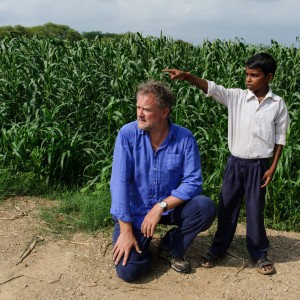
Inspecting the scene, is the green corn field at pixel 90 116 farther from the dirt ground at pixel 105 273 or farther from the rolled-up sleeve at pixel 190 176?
the rolled-up sleeve at pixel 190 176

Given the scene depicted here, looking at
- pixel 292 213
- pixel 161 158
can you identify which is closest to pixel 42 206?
pixel 161 158

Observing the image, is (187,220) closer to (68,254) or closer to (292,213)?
(68,254)

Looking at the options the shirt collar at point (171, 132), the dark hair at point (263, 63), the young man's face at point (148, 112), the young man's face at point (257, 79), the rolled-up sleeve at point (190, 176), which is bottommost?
the rolled-up sleeve at point (190, 176)

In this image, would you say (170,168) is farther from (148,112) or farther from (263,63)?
(263,63)

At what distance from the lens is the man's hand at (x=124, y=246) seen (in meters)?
3.14

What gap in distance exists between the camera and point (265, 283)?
3.22 m

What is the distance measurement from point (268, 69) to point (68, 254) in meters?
1.84

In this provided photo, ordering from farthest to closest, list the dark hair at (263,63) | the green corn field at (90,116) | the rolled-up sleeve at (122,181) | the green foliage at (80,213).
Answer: the green corn field at (90,116)
the green foliage at (80,213)
the rolled-up sleeve at (122,181)
the dark hair at (263,63)

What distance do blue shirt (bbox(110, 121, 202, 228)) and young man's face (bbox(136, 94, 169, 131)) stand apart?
115 millimetres

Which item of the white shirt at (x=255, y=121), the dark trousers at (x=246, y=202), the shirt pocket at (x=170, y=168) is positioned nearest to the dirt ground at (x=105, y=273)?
the dark trousers at (x=246, y=202)

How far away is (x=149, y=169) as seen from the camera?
3244mm

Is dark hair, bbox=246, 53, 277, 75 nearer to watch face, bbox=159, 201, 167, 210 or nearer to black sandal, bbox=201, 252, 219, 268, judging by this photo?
watch face, bbox=159, 201, 167, 210

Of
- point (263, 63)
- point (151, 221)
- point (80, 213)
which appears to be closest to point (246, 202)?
point (151, 221)

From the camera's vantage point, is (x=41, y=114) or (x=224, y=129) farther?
(x=41, y=114)
